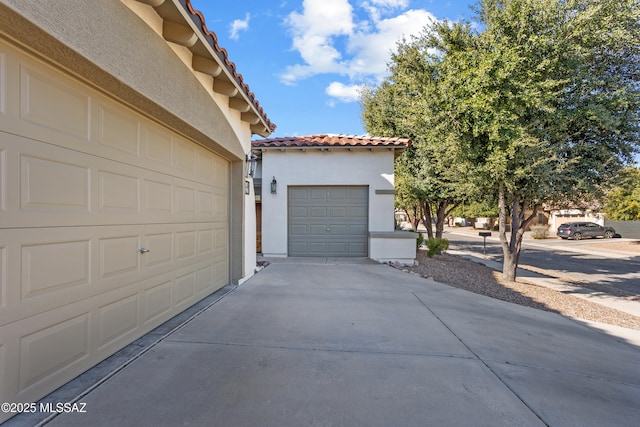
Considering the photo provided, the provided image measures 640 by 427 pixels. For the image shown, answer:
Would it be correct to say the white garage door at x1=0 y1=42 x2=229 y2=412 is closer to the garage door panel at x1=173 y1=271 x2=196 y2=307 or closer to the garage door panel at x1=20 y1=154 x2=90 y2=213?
the garage door panel at x1=20 y1=154 x2=90 y2=213

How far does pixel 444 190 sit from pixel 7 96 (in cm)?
1123

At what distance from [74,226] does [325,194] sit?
737cm

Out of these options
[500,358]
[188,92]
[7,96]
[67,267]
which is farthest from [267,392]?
[188,92]

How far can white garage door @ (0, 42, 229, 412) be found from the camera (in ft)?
6.96

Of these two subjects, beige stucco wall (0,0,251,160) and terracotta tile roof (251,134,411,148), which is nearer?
beige stucco wall (0,0,251,160)

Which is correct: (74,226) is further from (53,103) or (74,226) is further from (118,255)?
(53,103)

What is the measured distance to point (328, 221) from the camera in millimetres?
9539

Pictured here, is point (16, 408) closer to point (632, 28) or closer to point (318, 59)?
point (632, 28)

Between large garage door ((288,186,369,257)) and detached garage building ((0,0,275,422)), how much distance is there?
5.09 meters

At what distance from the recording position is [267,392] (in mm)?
2555

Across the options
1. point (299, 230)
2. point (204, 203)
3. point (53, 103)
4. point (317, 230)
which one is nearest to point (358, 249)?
point (317, 230)

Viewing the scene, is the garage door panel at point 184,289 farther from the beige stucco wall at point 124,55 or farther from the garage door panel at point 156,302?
the beige stucco wall at point 124,55

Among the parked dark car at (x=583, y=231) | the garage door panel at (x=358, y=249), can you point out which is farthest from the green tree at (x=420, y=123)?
the parked dark car at (x=583, y=231)

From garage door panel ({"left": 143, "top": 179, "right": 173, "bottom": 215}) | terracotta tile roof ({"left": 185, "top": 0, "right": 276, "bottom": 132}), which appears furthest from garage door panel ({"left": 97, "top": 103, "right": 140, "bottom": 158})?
terracotta tile roof ({"left": 185, "top": 0, "right": 276, "bottom": 132})
